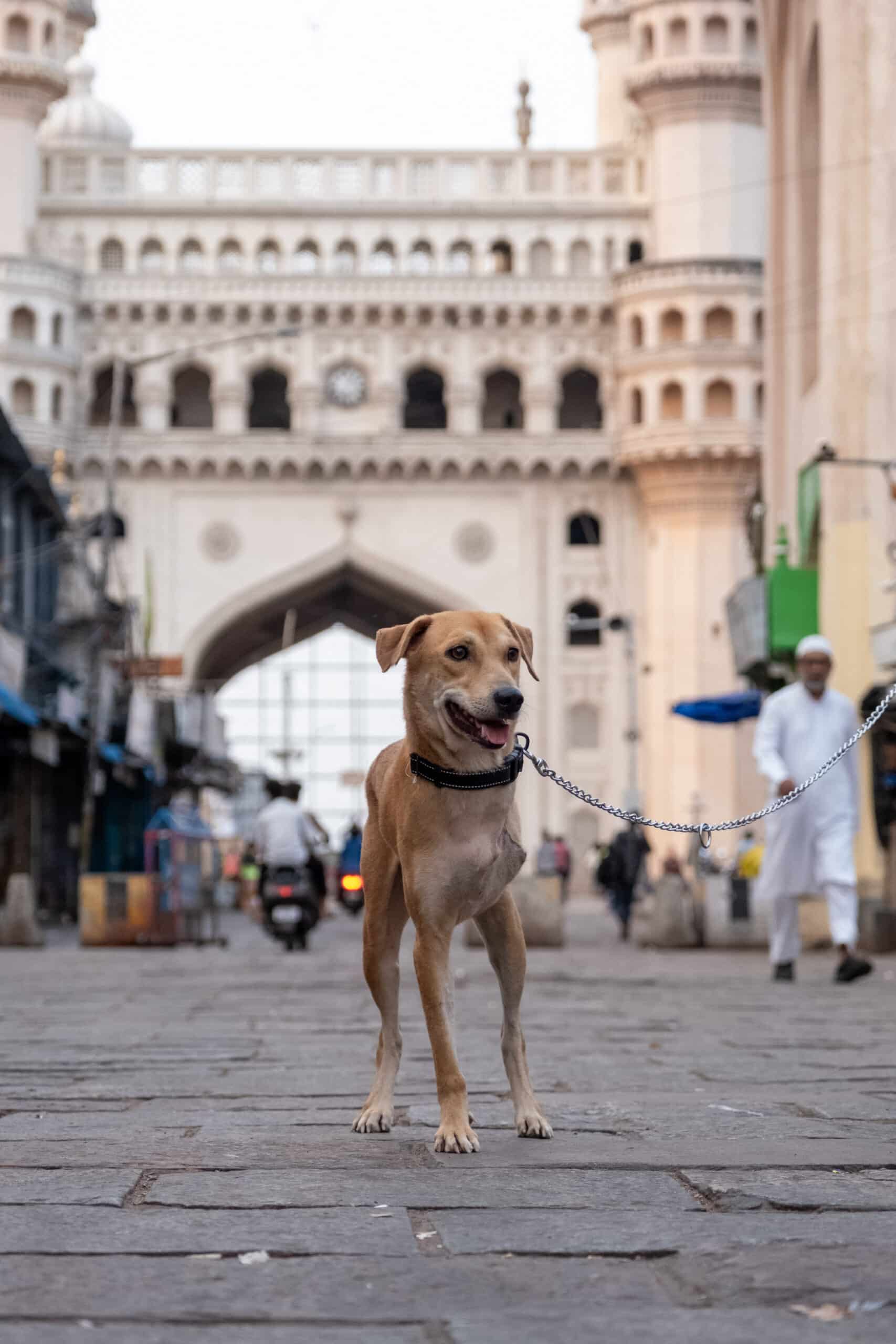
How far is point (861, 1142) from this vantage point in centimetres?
432

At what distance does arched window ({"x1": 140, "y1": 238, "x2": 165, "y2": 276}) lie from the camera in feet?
147

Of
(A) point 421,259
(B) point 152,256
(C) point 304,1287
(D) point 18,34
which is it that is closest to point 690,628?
(A) point 421,259

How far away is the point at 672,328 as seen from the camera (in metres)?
44.2

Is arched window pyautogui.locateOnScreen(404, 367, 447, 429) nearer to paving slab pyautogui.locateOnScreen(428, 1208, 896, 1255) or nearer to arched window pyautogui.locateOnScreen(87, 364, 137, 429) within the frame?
arched window pyautogui.locateOnScreen(87, 364, 137, 429)

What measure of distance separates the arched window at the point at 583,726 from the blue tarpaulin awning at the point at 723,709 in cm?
2240

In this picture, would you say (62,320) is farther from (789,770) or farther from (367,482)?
(789,770)

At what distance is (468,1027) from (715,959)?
8.17 metres

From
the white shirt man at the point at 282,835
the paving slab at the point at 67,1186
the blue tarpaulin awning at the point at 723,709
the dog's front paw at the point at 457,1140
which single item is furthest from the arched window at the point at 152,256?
the paving slab at the point at 67,1186

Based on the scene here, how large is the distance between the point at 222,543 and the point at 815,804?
34782 millimetres

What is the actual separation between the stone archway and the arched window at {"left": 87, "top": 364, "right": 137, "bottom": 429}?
15.8ft

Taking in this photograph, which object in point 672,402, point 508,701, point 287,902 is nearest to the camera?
point 508,701

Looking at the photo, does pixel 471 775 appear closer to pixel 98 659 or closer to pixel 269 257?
pixel 98 659

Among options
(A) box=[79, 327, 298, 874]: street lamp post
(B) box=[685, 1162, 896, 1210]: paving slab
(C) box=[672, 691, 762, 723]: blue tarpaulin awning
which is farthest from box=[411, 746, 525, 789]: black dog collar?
(A) box=[79, 327, 298, 874]: street lamp post

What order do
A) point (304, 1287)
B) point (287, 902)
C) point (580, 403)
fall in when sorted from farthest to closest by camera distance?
1. point (580, 403)
2. point (287, 902)
3. point (304, 1287)
